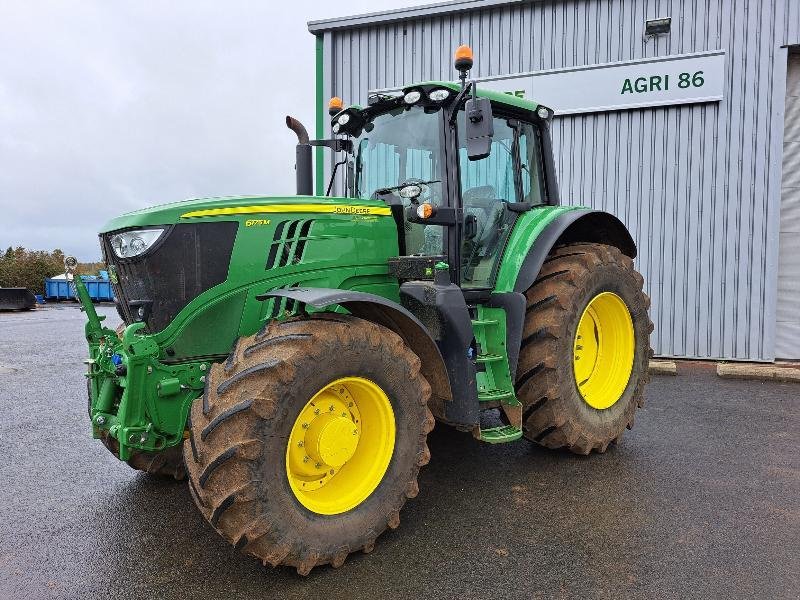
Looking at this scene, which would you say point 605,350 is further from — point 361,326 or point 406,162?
point 361,326

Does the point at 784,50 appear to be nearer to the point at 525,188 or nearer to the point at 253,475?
the point at 525,188

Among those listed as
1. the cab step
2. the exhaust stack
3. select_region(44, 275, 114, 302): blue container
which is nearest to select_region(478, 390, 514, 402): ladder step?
the cab step

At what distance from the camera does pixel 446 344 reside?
138 inches

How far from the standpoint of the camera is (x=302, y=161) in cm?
449

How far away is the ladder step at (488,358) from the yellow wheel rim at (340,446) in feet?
2.99

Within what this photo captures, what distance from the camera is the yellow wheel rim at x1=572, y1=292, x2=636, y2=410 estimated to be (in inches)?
181

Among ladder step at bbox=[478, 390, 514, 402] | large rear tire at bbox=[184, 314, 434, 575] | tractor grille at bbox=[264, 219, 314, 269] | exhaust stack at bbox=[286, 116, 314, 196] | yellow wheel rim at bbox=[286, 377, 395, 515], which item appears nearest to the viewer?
large rear tire at bbox=[184, 314, 434, 575]

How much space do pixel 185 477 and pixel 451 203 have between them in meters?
2.48

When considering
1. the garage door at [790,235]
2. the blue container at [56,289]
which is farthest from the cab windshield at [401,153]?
the blue container at [56,289]

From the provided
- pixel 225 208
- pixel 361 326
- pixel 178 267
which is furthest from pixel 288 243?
pixel 361 326

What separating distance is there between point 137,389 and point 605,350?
3491 millimetres

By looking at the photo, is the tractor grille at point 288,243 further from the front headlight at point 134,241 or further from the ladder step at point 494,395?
the ladder step at point 494,395

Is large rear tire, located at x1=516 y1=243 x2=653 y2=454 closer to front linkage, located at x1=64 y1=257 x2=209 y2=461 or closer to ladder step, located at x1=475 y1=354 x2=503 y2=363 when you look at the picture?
ladder step, located at x1=475 y1=354 x2=503 y2=363

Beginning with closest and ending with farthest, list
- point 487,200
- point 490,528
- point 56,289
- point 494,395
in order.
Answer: point 490,528 → point 494,395 → point 487,200 → point 56,289
